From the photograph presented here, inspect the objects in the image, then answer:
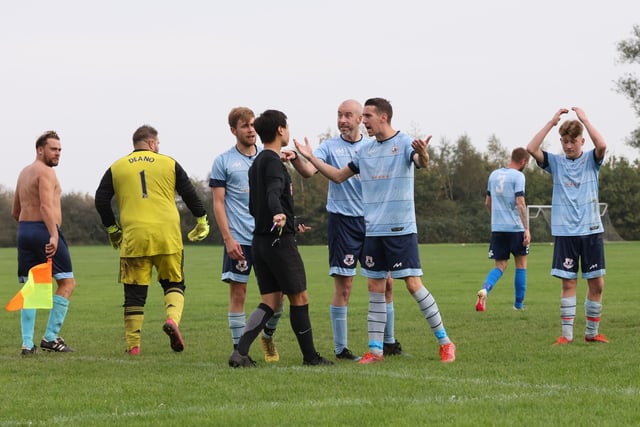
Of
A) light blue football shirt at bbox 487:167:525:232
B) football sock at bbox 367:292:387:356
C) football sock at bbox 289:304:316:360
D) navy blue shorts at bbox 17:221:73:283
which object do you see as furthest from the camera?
light blue football shirt at bbox 487:167:525:232

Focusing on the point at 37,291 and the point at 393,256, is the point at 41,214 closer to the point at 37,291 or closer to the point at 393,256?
the point at 37,291

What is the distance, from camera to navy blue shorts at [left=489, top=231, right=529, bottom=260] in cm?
1386

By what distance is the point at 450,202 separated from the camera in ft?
264

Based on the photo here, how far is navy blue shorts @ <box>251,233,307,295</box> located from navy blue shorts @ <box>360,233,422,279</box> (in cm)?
65

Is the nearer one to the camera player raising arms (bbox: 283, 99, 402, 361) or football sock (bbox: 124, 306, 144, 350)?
player raising arms (bbox: 283, 99, 402, 361)

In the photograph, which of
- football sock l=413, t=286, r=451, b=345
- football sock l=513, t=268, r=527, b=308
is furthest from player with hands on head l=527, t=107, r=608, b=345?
football sock l=513, t=268, r=527, b=308

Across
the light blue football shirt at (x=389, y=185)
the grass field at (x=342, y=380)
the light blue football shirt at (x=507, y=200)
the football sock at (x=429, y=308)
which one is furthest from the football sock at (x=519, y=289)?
the light blue football shirt at (x=389, y=185)

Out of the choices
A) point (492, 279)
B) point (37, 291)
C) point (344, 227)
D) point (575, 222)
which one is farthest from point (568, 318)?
point (37, 291)

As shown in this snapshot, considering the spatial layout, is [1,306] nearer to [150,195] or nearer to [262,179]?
[150,195]

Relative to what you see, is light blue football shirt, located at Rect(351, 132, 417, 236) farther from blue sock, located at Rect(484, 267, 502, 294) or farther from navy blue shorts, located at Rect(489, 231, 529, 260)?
navy blue shorts, located at Rect(489, 231, 529, 260)

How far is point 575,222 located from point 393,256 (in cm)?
219

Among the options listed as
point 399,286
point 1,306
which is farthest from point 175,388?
point 399,286

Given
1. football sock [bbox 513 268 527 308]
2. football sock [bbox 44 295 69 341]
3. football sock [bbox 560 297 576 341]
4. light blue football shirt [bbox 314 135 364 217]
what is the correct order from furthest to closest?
1. football sock [bbox 513 268 527 308]
2. football sock [bbox 44 295 69 341]
3. football sock [bbox 560 297 576 341]
4. light blue football shirt [bbox 314 135 364 217]

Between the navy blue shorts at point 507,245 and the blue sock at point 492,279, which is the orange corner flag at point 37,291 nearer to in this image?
the blue sock at point 492,279
